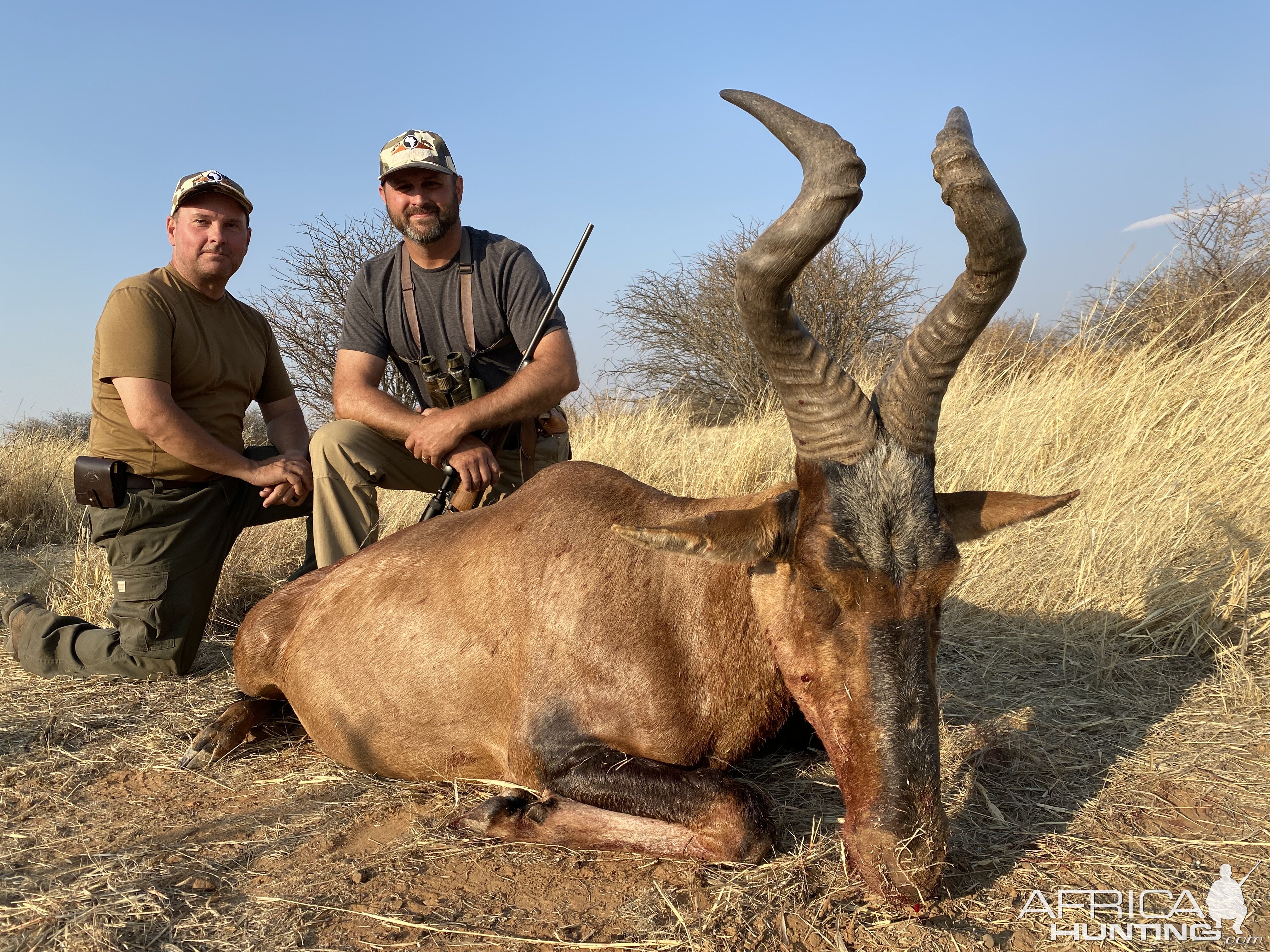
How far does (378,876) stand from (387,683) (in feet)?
3.45

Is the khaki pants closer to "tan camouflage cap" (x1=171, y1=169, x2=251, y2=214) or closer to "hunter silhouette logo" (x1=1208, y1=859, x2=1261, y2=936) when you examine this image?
"tan camouflage cap" (x1=171, y1=169, x2=251, y2=214)

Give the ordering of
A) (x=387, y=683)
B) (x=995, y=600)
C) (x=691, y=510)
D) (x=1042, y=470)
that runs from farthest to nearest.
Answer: (x=1042, y=470) → (x=995, y=600) → (x=387, y=683) → (x=691, y=510)

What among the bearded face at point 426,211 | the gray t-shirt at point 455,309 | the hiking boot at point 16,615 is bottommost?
the hiking boot at point 16,615

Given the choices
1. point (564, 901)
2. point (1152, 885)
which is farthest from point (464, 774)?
→ point (1152, 885)

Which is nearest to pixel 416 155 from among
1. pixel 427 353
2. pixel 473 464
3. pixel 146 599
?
pixel 427 353

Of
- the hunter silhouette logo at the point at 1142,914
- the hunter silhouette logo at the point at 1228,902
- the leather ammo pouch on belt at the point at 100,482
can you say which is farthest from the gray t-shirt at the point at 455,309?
the hunter silhouette logo at the point at 1228,902

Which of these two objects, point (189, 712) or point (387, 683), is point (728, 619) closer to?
point (387, 683)

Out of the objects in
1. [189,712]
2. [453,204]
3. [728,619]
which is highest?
[453,204]

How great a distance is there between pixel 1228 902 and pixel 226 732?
4458 millimetres

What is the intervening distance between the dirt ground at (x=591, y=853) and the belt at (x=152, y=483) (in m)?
1.56

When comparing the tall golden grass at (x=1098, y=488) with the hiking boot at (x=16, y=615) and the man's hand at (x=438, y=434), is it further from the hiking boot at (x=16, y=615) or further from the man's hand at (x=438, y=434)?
the man's hand at (x=438, y=434)

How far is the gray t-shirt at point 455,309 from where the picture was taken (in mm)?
6457

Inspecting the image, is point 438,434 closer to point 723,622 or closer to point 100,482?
point 100,482

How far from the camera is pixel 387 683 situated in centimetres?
410
